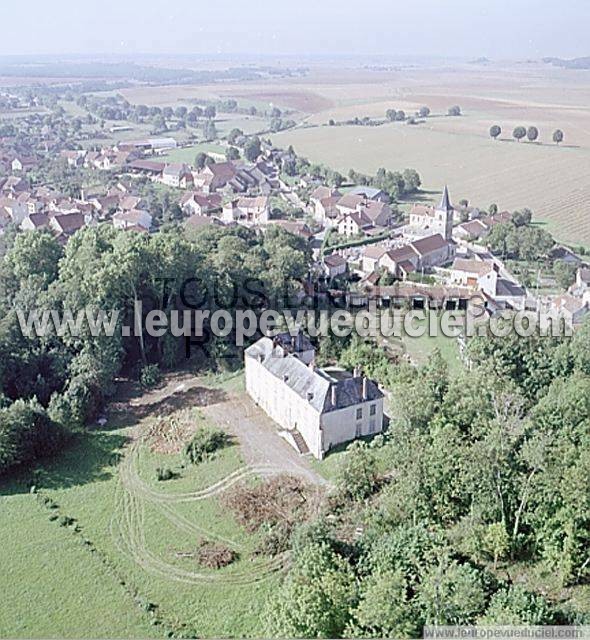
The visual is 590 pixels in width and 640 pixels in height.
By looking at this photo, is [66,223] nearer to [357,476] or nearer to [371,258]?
[371,258]

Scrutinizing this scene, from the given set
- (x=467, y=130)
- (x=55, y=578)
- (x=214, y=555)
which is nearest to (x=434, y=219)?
(x=214, y=555)

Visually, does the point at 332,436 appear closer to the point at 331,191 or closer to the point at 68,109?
the point at 331,191

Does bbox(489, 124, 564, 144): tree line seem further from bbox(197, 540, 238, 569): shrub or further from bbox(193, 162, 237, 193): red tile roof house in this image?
bbox(197, 540, 238, 569): shrub

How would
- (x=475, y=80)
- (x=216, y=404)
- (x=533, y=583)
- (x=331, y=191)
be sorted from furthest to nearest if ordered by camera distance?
(x=475, y=80), (x=331, y=191), (x=216, y=404), (x=533, y=583)

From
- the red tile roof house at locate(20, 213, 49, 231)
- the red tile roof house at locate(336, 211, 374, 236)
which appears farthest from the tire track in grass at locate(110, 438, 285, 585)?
the red tile roof house at locate(336, 211, 374, 236)

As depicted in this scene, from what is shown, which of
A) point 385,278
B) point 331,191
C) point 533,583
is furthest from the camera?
point 331,191

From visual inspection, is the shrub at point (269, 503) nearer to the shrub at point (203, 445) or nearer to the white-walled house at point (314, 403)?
the white-walled house at point (314, 403)

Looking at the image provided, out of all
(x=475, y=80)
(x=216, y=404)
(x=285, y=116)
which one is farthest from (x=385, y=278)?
(x=475, y=80)

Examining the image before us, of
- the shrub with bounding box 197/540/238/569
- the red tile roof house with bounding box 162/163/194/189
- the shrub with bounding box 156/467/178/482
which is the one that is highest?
the red tile roof house with bounding box 162/163/194/189
